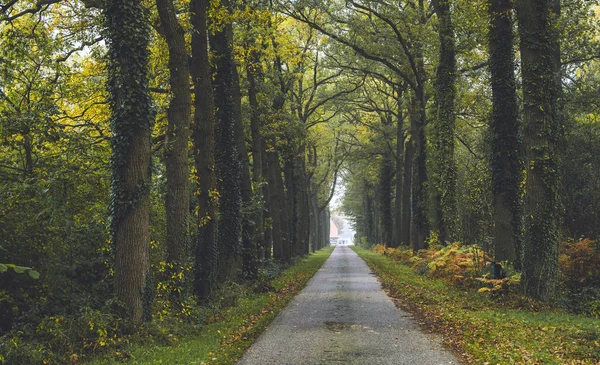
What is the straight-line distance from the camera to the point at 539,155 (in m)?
13.0

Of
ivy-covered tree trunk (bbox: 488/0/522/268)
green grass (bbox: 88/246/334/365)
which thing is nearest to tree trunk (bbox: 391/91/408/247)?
ivy-covered tree trunk (bbox: 488/0/522/268)

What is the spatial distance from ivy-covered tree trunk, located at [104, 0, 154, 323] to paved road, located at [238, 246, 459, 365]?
2.59m

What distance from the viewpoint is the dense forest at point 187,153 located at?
33.9ft

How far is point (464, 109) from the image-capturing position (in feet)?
91.2

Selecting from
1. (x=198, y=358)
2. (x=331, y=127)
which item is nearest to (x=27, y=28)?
(x=198, y=358)

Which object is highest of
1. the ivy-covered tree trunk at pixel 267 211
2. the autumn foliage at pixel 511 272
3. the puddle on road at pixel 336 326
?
the ivy-covered tree trunk at pixel 267 211

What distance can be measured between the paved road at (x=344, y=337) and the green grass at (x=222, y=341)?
284 mm

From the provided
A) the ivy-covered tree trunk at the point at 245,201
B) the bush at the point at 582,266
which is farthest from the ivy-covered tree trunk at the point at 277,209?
the bush at the point at 582,266

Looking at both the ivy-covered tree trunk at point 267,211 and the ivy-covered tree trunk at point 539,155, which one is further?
the ivy-covered tree trunk at point 267,211

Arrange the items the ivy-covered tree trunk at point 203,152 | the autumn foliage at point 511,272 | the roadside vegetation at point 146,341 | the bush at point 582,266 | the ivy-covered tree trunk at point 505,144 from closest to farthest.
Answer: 1. the roadside vegetation at point 146,341
2. the autumn foliage at point 511,272
3. the ivy-covered tree trunk at point 203,152
4. the bush at point 582,266
5. the ivy-covered tree trunk at point 505,144

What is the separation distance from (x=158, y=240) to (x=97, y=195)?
2.61 meters

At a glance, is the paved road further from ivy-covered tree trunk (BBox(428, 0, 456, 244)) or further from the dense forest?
ivy-covered tree trunk (BBox(428, 0, 456, 244))

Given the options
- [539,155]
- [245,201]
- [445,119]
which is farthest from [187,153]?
[445,119]

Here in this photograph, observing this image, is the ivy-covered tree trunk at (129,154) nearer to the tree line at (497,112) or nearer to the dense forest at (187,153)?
the dense forest at (187,153)
